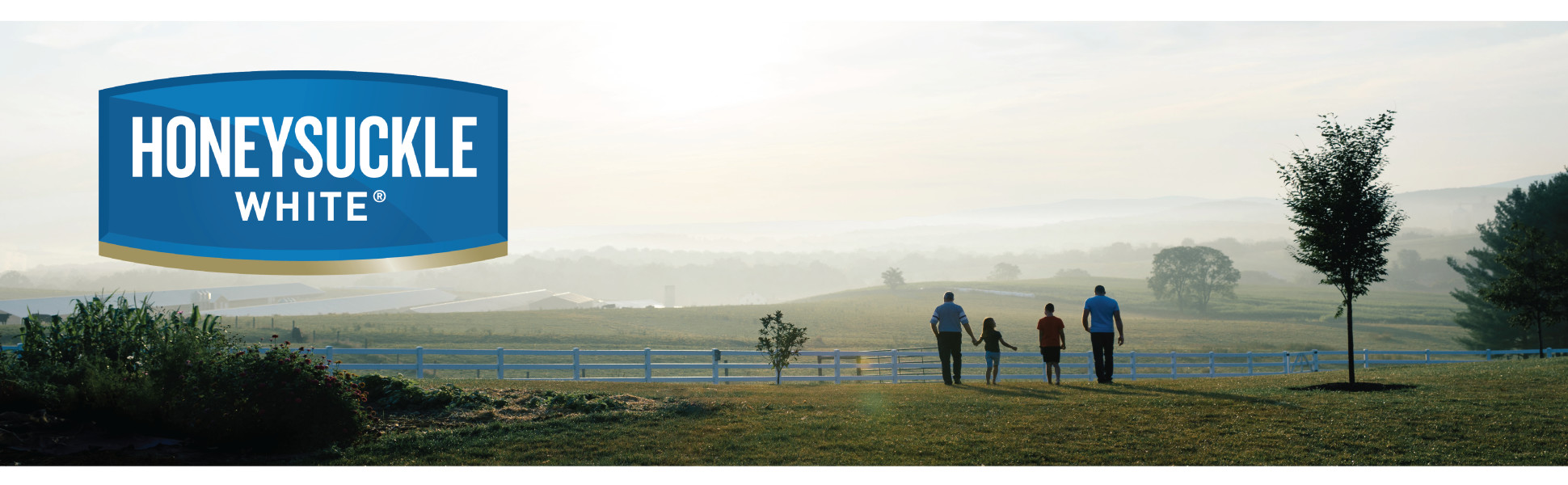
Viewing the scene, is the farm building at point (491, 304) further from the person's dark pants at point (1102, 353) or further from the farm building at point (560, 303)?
the person's dark pants at point (1102, 353)

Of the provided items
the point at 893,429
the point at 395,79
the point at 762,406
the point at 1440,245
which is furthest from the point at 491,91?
the point at 1440,245

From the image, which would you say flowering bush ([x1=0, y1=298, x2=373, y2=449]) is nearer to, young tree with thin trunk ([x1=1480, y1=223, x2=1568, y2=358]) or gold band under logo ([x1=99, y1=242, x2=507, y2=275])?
gold band under logo ([x1=99, y1=242, x2=507, y2=275])

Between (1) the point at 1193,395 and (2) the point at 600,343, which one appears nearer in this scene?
(1) the point at 1193,395

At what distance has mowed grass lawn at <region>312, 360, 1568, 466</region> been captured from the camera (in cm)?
1025

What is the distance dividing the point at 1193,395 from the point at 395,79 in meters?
12.6

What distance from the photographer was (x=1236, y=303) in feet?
320

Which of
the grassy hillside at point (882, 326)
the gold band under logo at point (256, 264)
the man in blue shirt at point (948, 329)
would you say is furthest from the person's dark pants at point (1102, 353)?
the grassy hillside at point (882, 326)

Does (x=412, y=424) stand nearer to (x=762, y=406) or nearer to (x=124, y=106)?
(x=762, y=406)

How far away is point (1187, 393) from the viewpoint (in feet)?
47.4

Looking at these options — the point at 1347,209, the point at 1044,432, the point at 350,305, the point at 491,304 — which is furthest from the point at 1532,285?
the point at 491,304

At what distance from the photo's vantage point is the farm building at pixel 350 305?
85938 mm

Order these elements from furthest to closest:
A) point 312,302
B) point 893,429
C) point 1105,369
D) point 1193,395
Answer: point 312,302
point 1105,369
point 1193,395
point 893,429

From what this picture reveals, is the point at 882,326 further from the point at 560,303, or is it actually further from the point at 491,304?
the point at 491,304

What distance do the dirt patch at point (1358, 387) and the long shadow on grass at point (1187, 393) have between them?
183cm
